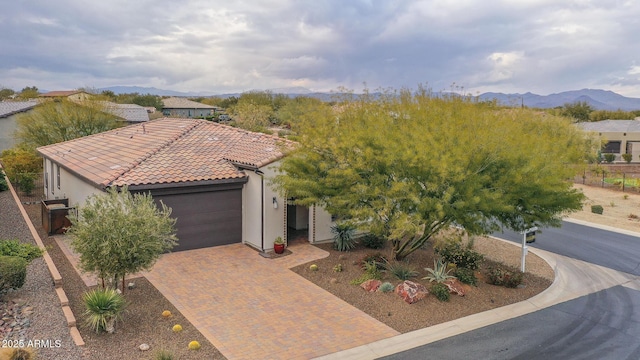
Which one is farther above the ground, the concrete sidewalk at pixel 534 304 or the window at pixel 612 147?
the window at pixel 612 147

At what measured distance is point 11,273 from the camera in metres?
12.5

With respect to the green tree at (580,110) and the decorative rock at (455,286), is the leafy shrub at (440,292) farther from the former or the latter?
the green tree at (580,110)

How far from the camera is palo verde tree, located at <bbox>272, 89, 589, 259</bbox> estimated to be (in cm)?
1329

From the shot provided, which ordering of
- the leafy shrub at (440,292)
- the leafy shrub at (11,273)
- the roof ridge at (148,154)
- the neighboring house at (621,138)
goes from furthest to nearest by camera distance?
1. the neighboring house at (621,138)
2. the roof ridge at (148,154)
3. the leafy shrub at (440,292)
4. the leafy shrub at (11,273)

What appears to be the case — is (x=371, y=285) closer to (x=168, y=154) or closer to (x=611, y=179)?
(x=168, y=154)

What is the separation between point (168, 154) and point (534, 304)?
15427 mm

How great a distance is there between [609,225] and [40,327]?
87.9 ft

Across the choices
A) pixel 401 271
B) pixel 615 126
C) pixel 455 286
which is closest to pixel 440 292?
pixel 455 286

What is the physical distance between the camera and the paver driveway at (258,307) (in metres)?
11.5

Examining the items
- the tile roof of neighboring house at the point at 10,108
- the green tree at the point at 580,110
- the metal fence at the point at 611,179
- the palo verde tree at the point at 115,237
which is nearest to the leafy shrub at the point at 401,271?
the palo verde tree at the point at 115,237

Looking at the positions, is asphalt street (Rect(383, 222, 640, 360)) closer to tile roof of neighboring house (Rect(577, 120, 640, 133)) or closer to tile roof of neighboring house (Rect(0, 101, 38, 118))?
tile roof of neighboring house (Rect(577, 120, 640, 133))

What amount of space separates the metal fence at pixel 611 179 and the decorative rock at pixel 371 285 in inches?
1068

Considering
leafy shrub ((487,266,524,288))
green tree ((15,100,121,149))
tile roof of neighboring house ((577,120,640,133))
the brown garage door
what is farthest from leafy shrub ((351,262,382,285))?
tile roof of neighboring house ((577,120,640,133))

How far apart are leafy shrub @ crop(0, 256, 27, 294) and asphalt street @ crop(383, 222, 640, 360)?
395 inches
